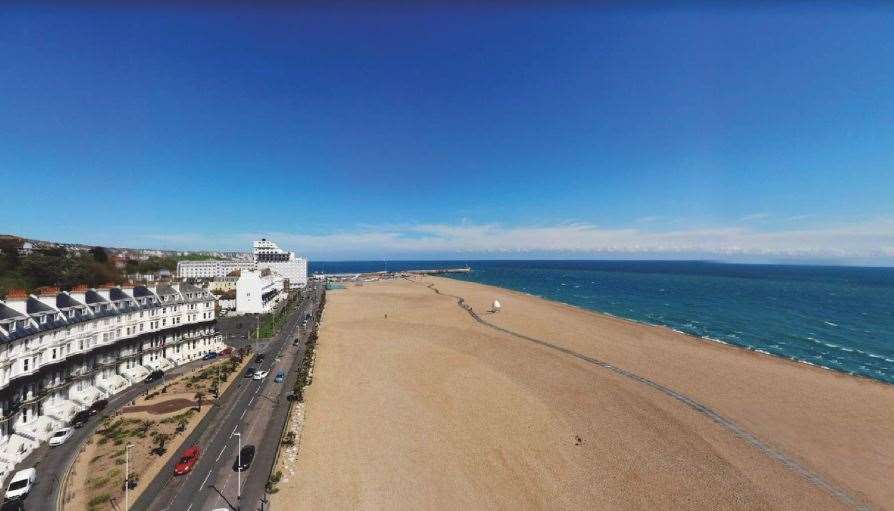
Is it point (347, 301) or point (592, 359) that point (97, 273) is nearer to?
point (347, 301)

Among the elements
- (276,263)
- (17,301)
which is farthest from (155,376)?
(276,263)

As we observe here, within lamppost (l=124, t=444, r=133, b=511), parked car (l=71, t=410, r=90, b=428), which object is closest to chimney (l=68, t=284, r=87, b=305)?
parked car (l=71, t=410, r=90, b=428)

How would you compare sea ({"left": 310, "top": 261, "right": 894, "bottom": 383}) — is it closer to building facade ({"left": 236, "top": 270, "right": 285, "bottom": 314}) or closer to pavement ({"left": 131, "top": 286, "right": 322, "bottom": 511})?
pavement ({"left": 131, "top": 286, "right": 322, "bottom": 511})

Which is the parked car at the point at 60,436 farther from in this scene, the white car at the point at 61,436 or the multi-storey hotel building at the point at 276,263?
the multi-storey hotel building at the point at 276,263

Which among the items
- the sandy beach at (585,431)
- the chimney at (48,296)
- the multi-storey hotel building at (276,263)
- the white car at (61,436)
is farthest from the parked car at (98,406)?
the multi-storey hotel building at (276,263)

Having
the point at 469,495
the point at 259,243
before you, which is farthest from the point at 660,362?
the point at 259,243

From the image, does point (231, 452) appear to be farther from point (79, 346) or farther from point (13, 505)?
point (79, 346)
